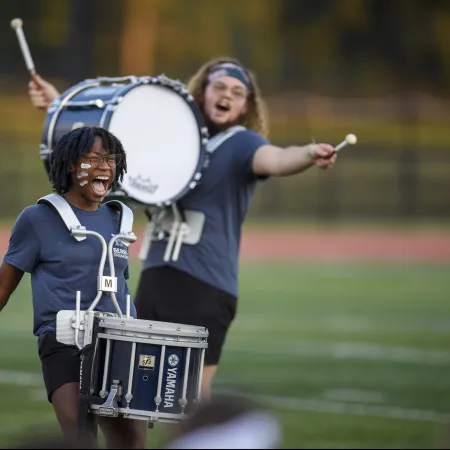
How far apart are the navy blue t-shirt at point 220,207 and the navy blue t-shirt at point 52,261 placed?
147 centimetres

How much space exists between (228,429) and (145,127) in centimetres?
356

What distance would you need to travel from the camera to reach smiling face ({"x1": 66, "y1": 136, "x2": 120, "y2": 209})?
4.45 m

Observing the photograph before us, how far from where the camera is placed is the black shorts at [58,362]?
441 cm

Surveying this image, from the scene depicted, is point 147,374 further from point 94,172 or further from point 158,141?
point 158,141

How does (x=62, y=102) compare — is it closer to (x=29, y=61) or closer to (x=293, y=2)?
(x=29, y=61)

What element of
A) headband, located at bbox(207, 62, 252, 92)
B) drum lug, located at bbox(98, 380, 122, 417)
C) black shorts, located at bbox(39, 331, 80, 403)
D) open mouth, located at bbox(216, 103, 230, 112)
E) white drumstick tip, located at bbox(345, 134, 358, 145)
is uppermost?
headband, located at bbox(207, 62, 252, 92)

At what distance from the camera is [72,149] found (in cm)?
446

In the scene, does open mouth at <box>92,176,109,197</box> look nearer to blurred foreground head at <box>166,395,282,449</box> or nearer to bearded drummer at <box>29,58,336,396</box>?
bearded drummer at <box>29,58,336,396</box>

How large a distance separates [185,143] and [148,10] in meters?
34.4

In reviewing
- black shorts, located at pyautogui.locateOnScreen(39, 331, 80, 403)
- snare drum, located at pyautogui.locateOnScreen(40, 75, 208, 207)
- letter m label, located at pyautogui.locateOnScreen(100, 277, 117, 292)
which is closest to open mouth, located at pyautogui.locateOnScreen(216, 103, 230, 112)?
snare drum, located at pyautogui.locateOnScreen(40, 75, 208, 207)

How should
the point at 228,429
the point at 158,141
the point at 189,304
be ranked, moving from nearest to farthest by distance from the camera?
1. the point at 228,429
2. the point at 189,304
3. the point at 158,141

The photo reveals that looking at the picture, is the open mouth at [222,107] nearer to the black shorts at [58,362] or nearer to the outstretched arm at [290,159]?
the outstretched arm at [290,159]

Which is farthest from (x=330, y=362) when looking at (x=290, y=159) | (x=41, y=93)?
(x=290, y=159)

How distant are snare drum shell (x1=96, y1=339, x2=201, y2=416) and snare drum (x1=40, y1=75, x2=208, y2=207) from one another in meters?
1.47
